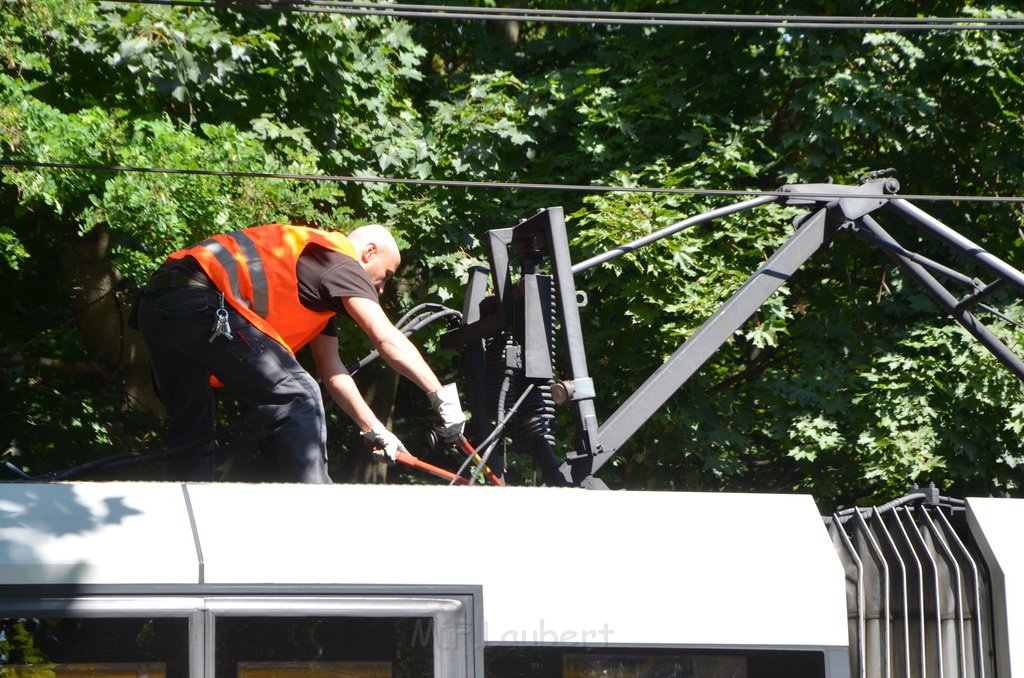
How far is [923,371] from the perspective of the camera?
10.2 metres

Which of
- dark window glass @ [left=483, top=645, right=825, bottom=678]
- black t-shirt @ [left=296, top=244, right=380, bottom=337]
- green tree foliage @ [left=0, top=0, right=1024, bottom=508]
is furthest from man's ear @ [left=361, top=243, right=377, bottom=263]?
green tree foliage @ [left=0, top=0, right=1024, bottom=508]

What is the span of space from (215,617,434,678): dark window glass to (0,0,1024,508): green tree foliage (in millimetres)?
5642

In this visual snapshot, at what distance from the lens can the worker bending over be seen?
4.69 metres

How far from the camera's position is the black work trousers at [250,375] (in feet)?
15.4

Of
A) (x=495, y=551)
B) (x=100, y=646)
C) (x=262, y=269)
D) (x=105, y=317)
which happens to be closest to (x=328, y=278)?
(x=262, y=269)

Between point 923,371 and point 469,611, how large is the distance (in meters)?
7.42

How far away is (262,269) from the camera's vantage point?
15.6 ft

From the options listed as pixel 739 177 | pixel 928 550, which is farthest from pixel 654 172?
pixel 928 550

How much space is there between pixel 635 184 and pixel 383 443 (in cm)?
588

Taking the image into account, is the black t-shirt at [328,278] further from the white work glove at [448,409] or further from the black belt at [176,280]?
the white work glove at [448,409]

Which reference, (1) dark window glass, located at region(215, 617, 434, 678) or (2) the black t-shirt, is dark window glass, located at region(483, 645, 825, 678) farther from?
(2) the black t-shirt

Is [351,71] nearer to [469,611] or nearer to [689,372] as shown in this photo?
[689,372]

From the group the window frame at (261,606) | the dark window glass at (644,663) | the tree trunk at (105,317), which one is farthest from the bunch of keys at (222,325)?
the tree trunk at (105,317)

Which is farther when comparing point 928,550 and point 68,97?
point 68,97
